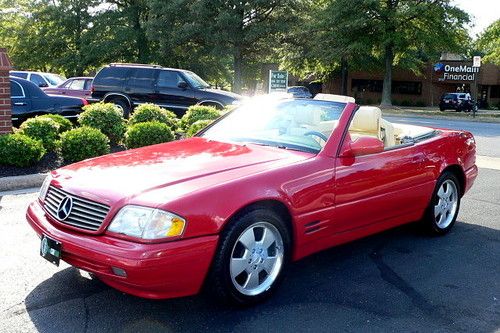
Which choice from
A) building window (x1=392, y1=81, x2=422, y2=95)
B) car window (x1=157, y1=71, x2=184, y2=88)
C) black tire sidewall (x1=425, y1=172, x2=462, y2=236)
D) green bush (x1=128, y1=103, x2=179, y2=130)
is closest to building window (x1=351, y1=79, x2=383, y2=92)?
building window (x1=392, y1=81, x2=422, y2=95)

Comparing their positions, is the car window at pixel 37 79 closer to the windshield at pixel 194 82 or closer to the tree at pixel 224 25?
the windshield at pixel 194 82

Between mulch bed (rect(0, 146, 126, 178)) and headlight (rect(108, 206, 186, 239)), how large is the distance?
516 cm

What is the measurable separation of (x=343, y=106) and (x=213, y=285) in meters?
2.21

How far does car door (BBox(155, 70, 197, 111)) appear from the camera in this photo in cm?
1548

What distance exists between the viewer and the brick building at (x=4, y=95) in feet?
28.6

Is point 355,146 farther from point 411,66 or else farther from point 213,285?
point 411,66

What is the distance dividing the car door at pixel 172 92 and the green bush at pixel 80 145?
22.4 feet

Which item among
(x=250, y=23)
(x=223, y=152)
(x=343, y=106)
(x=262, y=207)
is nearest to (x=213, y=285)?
(x=262, y=207)

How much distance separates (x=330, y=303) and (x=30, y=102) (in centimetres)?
873

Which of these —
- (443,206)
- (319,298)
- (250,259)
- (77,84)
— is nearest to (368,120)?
(443,206)

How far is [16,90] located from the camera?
10570 millimetres

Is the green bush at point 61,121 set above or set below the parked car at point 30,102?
below

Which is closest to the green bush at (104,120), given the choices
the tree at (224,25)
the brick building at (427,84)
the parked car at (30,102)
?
the parked car at (30,102)

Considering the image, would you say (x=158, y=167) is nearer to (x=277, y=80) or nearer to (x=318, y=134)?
(x=318, y=134)
